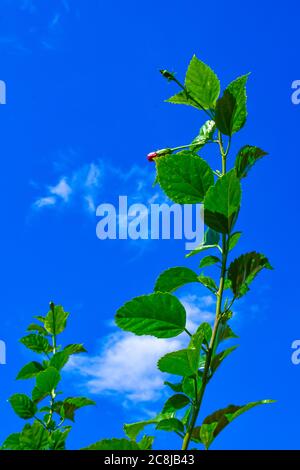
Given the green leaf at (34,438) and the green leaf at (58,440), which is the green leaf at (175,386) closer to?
the green leaf at (34,438)

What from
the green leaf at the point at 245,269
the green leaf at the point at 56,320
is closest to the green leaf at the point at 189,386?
the green leaf at the point at 245,269

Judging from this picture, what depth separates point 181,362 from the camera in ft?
4.45

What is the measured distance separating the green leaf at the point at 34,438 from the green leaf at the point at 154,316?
1.73 feet

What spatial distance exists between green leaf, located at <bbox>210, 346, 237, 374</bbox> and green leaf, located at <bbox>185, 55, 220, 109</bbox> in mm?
843

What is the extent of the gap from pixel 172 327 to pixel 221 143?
63cm

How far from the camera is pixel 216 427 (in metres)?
1.36

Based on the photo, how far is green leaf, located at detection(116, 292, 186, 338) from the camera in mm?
1386

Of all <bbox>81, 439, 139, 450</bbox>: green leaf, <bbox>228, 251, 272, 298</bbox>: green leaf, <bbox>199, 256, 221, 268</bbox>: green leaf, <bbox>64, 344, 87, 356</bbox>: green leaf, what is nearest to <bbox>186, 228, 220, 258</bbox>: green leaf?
<bbox>199, 256, 221, 268</bbox>: green leaf

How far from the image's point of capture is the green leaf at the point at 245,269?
1.45 m

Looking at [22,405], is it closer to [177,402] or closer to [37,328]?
[37,328]

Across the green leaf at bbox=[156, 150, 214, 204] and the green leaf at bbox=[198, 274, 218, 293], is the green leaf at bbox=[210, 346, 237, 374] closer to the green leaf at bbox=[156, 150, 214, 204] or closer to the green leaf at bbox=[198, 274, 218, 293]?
the green leaf at bbox=[198, 274, 218, 293]

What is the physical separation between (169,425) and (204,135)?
37.3 inches
